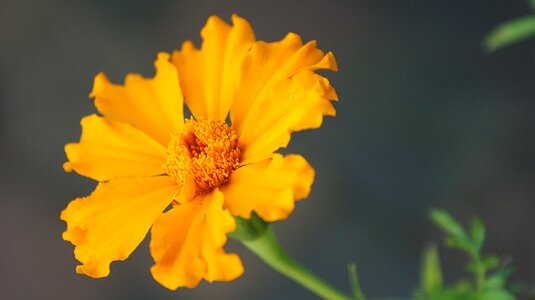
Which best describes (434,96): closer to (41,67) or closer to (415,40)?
(415,40)

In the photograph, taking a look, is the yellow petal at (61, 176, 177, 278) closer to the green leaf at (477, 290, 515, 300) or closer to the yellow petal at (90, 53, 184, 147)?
the yellow petal at (90, 53, 184, 147)

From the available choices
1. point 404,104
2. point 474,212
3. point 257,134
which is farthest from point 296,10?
point 257,134

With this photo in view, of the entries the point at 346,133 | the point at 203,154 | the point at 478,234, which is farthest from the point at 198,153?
the point at 346,133

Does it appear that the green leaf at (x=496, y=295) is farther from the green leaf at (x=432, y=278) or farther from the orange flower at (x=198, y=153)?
the orange flower at (x=198, y=153)

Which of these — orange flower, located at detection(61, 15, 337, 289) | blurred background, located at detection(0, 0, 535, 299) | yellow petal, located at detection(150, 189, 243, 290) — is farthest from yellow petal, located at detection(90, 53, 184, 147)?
blurred background, located at detection(0, 0, 535, 299)

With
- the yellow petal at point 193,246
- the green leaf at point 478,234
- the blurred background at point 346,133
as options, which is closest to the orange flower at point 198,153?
the yellow petal at point 193,246

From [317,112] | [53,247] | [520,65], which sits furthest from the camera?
[53,247]
